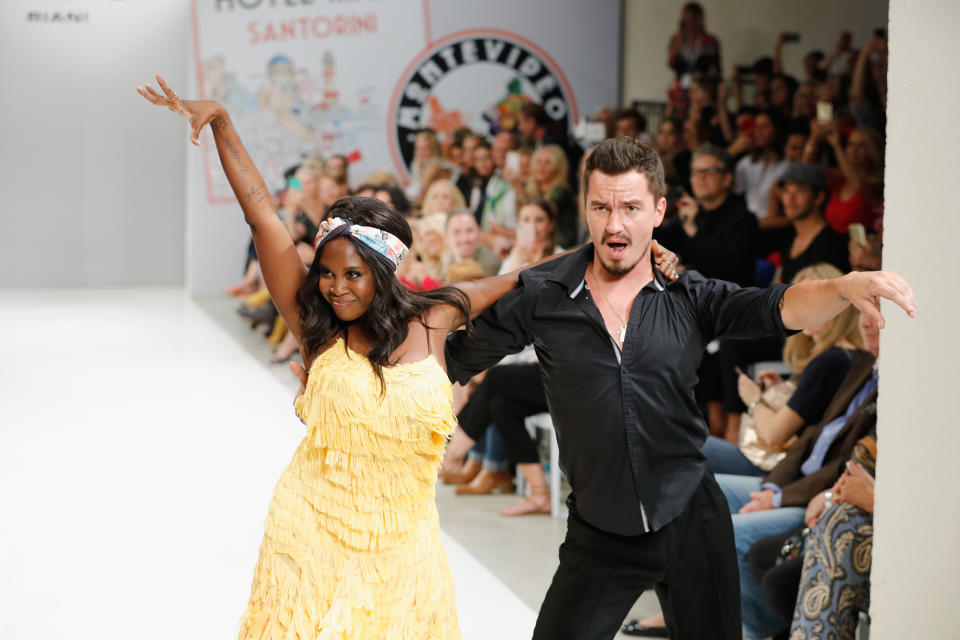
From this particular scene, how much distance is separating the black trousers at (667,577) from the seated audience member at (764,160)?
4.61m

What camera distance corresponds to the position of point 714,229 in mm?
5699

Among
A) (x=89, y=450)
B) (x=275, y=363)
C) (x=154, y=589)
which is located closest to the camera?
(x=154, y=589)

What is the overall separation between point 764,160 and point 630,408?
15.9ft

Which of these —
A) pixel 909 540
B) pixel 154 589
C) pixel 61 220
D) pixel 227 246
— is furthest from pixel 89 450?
pixel 61 220

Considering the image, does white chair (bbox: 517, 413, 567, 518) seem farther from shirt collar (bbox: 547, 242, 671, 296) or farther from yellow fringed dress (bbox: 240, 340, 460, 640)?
yellow fringed dress (bbox: 240, 340, 460, 640)

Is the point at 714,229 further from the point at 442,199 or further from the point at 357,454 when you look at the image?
the point at 357,454

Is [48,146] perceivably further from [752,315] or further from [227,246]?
[752,315]

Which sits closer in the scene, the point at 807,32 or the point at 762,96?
the point at 762,96

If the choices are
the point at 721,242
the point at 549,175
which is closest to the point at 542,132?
the point at 549,175

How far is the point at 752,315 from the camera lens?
2.23 meters

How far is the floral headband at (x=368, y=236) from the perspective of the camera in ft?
7.29

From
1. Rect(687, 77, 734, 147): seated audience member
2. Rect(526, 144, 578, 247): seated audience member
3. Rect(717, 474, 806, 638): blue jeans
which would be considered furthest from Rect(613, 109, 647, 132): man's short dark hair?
Rect(717, 474, 806, 638): blue jeans

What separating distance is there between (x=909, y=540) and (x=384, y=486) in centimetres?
131

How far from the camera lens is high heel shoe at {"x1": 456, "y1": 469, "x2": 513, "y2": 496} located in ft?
17.0
